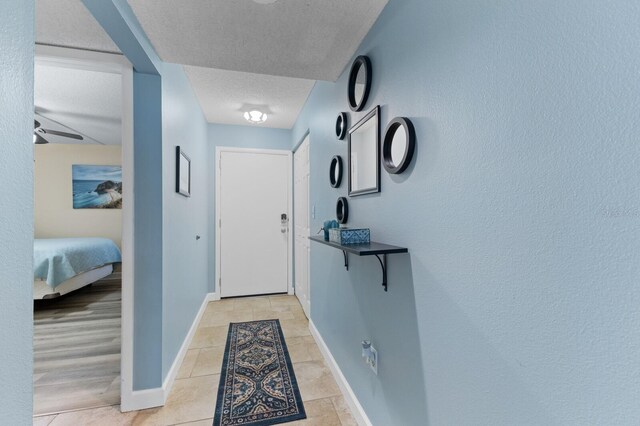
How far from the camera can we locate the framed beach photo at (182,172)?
2.02 metres

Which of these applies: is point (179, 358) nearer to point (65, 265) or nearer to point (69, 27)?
point (69, 27)

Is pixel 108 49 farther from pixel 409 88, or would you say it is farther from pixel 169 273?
pixel 409 88

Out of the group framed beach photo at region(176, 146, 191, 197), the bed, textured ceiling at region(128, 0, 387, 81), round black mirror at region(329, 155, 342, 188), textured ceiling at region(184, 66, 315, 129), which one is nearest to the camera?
textured ceiling at region(128, 0, 387, 81)

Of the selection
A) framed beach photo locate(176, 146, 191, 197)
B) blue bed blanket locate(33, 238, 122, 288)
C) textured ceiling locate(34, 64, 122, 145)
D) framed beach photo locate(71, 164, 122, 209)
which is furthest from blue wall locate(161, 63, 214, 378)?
framed beach photo locate(71, 164, 122, 209)

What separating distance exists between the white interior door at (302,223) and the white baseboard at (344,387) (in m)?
0.64

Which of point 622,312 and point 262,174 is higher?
point 262,174

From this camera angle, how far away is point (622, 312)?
0.48m

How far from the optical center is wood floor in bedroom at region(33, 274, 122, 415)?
171cm

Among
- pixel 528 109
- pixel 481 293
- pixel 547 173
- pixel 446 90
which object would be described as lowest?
pixel 481 293

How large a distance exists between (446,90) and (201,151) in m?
2.85

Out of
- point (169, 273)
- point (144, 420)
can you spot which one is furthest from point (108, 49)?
point (144, 420)

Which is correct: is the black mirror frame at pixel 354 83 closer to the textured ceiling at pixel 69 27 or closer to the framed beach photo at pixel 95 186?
the textured ceiling at pixel 69 27

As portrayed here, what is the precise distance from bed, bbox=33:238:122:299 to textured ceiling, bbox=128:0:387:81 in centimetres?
300

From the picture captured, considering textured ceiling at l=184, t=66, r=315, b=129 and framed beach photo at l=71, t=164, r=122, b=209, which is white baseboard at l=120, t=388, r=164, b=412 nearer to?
textured ceiling at l=184, t=66, r=315, b=129
